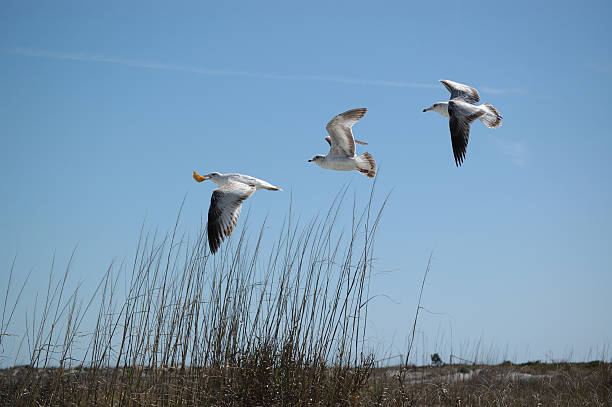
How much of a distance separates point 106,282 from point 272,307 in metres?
1.16

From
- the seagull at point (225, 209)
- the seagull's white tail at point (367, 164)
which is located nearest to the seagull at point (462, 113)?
the seagull's white tail at point (367, 164)

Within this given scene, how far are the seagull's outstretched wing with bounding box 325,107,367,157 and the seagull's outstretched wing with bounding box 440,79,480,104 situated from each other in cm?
154

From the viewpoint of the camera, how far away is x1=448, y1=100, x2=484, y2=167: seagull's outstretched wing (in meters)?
5.83

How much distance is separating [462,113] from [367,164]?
112 centimetres

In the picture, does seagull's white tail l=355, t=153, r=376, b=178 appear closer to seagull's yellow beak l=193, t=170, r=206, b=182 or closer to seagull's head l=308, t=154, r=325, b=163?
seagull's head l=308, t=154, r=325, b=163

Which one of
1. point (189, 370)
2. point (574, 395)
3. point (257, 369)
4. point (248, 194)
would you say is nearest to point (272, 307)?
point (257, 369)

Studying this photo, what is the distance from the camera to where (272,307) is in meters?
3.83

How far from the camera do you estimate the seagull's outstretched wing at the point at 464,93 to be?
6934 mm

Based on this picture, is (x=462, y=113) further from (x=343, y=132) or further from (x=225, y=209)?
(x=225, y=209)

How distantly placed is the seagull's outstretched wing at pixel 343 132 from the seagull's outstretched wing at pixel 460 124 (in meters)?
0.91

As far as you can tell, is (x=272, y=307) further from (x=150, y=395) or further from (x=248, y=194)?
(x=248, y=194)

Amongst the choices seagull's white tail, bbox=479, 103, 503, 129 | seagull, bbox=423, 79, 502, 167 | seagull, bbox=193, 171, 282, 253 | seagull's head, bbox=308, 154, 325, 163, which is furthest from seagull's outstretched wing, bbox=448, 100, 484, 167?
seagull, bbox=193, 171, 282, 253

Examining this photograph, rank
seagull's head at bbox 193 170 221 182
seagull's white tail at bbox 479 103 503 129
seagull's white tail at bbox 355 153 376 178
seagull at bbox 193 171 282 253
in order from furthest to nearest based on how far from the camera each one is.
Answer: seagull's white tail at bbox 479 103 503 129, seagull's white tail at bbox 355 153 376 178, seagull's head at bbox 193 170 221 182, seagull at bbox 193 171 282 253

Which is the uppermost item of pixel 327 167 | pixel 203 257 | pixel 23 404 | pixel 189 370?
pixel 327 167
